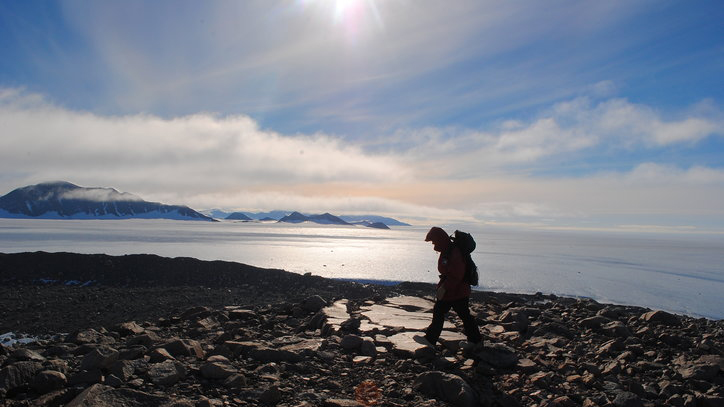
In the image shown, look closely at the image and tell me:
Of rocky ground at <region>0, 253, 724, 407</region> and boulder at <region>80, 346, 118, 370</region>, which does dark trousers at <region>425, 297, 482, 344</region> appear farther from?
boulder at <region>80, 346, 118, 370</region>

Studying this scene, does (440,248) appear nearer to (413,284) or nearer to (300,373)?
(300,373)

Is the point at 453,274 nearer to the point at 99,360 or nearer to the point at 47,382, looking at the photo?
the point at 99,360

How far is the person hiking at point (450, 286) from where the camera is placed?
20.7 ft

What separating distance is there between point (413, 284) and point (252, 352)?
1612cm

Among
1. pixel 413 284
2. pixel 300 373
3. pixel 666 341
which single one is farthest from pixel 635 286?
pixel 300 373

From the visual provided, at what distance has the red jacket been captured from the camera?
20.6 ft

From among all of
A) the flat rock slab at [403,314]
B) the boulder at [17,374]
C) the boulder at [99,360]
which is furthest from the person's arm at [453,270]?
the boulder at [17,374]

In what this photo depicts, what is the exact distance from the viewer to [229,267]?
901 inches

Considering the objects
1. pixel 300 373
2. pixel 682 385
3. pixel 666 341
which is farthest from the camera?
pixel 666 341

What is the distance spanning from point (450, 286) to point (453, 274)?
8.5 inches

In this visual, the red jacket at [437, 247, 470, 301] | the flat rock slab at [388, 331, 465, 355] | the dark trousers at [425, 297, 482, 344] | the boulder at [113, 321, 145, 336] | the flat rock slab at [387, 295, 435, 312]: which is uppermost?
the red jacket at [437, 247, 470, 301]

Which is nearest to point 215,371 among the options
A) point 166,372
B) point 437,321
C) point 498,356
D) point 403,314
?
point 166,372

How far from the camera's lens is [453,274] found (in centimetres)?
629

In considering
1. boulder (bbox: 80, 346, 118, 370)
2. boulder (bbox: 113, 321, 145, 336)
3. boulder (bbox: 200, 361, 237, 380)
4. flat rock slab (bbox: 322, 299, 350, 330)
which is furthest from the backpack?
boulder (bbox: 113, 321, 145, 336)
